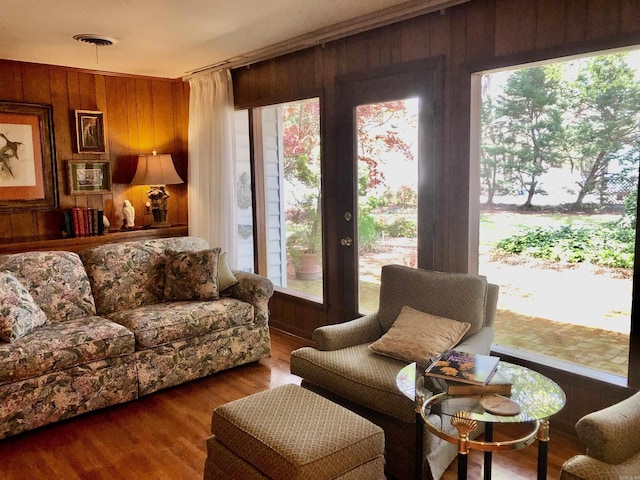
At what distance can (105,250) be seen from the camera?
3.78m

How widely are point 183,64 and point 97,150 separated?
1.18 metres

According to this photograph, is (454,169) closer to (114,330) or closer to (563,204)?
(563,204)

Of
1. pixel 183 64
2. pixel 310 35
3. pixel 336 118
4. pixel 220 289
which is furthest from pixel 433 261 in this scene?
pixel 183 64

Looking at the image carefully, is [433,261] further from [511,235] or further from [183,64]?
[183,64]

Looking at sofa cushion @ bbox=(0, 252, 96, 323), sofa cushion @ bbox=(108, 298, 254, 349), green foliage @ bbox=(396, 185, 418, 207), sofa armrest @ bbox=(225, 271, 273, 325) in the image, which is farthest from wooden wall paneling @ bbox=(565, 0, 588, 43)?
sofa cushion @ bbox=(0, 252, 96, 323)

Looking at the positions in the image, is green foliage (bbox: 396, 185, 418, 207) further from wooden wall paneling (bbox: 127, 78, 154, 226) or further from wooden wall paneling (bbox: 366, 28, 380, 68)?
wooden wall paneling (bbox: 127, 78, 154, 226)

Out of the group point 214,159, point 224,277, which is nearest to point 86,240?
point 214,159

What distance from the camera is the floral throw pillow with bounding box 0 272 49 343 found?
2896mm

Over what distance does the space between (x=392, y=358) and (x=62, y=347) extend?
1.84 m

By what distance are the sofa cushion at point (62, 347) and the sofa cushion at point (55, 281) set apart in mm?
133

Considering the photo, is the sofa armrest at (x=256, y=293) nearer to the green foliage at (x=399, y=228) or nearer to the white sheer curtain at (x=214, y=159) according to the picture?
the green foliage at (x=399, y=228)

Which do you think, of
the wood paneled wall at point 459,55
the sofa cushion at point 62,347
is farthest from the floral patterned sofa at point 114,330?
the wood paneled wall at point 459,55

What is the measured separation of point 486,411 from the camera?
1812 mm

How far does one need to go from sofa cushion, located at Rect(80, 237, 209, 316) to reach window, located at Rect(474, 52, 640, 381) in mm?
2335
